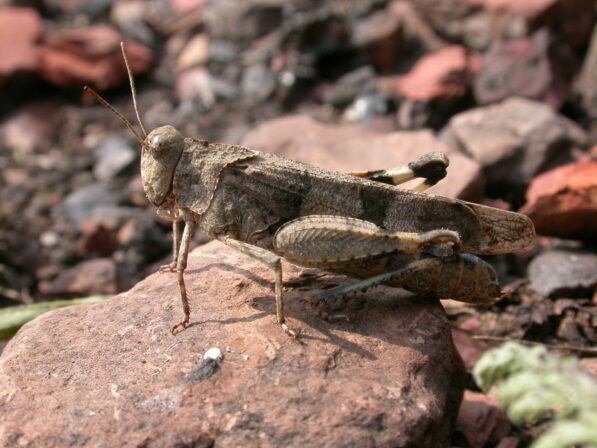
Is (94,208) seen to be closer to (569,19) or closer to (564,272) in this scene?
(564,272)

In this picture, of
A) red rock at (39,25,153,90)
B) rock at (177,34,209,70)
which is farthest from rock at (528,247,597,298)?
red rock at (39,25,153,90)

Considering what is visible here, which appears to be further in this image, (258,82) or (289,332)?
(258,82)

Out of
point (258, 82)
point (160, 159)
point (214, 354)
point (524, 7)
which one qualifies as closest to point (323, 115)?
point (258, 82)

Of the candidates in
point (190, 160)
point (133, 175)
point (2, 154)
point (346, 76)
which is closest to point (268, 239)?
point (190, 160)

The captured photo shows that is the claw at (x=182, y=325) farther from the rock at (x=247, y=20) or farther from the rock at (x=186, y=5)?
the rock at (x=186, y=5)

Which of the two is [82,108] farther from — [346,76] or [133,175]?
[346,76]

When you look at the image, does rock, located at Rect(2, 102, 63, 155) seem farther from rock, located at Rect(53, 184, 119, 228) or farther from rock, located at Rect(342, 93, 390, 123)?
rock, located at Rect(342, 93, 390, 123)
